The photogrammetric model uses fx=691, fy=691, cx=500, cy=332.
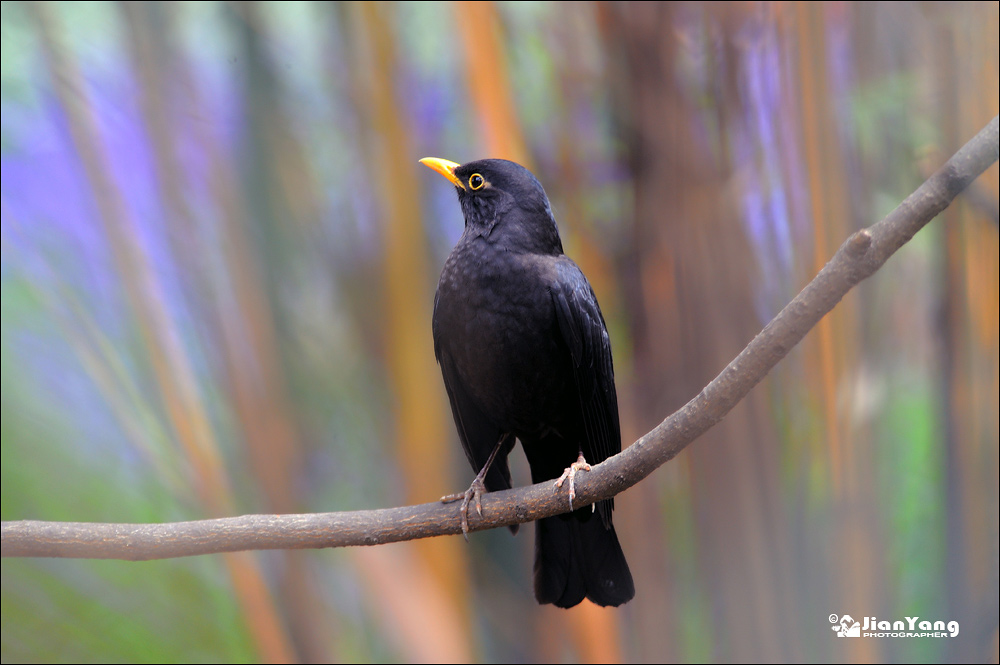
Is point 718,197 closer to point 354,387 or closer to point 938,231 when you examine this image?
point 938,231

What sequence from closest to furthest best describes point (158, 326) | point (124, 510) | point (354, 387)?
point (124, 510) < point (158, 326) < point (354, 387)

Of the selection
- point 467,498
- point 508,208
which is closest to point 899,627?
point 467,498

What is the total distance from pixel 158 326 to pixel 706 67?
2.11 metres

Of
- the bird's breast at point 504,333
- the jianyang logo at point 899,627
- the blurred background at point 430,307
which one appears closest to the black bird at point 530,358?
the bird's breast at point 504,333

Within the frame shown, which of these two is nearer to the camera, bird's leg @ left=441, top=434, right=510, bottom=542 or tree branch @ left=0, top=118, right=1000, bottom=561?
tree branch @ left=0, top=118, right=1000, bottom=561

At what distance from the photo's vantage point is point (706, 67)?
2.44 m

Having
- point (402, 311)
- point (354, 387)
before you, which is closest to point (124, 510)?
point (354, 387)

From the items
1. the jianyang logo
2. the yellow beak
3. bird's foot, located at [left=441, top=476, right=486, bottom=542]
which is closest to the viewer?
bird's foot, located at [left=441, top=476, right=486, bottom=542]

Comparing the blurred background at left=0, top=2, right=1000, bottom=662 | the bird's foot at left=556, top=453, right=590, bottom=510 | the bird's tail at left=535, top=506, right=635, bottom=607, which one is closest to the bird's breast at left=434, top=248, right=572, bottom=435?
the bird's foot at left=556, top=453, right=590, bottom=510

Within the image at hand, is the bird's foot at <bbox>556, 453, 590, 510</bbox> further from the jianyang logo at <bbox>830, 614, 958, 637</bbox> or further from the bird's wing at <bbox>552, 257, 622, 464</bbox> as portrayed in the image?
the jianyang logo at <bbox>830, 614, 958, 637</bbox>

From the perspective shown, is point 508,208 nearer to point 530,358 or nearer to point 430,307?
point 530,358

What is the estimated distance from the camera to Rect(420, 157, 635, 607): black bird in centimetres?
166

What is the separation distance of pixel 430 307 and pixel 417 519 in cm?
116

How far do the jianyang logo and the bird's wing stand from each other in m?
1.18
